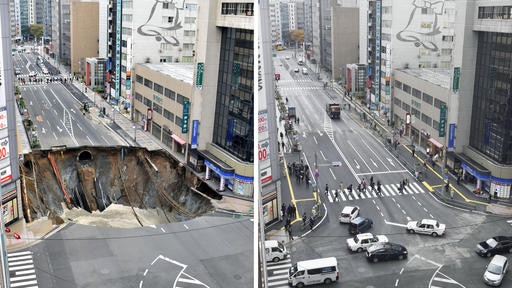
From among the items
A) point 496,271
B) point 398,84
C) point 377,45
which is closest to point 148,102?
point 398,84

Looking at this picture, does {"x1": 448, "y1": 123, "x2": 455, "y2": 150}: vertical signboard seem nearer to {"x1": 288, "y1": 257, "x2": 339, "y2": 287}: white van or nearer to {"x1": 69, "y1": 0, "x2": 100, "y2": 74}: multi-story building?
{"x1": 288, "y1": 257, "x2": 339, "y2": 287}: white van

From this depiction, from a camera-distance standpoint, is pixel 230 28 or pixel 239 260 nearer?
pixel 239 260


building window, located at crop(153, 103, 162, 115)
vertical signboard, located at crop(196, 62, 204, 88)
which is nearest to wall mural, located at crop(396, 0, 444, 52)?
building window, located at crop(153, 103, 162, 115)

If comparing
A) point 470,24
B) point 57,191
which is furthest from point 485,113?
point 57,191

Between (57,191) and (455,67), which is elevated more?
(455,67)

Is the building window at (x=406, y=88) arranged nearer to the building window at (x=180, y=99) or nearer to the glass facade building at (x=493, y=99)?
the glass facade building at (x=493, y=99)

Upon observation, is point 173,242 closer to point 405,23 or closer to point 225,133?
point 225,133

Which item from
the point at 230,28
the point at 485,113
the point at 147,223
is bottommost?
the point at 147,223

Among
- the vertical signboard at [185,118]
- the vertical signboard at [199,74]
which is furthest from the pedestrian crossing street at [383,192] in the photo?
the vertical signboard at [199,74]
